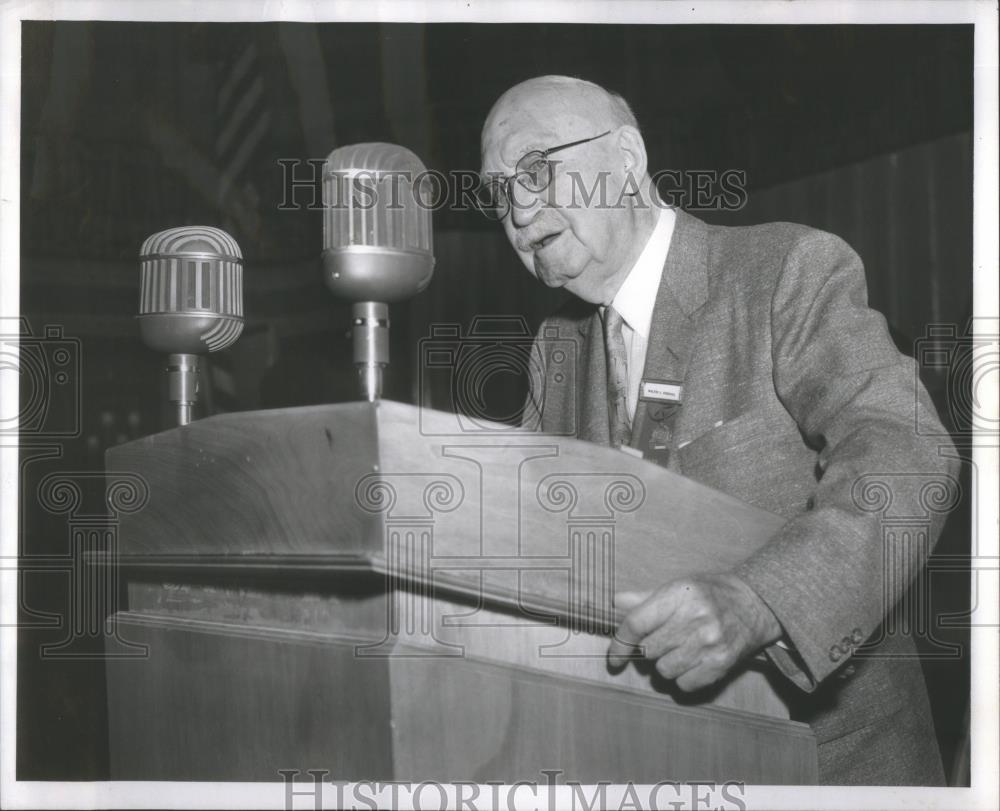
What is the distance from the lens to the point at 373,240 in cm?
114

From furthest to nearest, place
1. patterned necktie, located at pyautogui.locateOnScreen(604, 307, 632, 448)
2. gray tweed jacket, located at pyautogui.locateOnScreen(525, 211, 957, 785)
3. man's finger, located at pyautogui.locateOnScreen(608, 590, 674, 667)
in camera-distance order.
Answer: patterned necktie, located at pyautogui.locateOnScreen(604, 307, 632, 448) < gray tweed jacket, located at pyautogui.locateOnScreen(525, 211, 957, 785) < man's finger, located at pyautogui.locateOnScreen(608, 590, 674, 667)

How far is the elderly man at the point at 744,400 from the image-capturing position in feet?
3.92

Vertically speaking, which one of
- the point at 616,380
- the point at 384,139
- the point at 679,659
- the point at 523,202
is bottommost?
the point at 679,659

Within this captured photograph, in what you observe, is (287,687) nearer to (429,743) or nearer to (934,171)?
(429,743)

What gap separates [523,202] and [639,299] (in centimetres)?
24

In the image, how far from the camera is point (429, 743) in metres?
Result: 1.02

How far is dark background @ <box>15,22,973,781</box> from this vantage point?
64.2 inches

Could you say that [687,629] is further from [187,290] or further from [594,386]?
[187,290]

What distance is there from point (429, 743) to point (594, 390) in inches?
30.3

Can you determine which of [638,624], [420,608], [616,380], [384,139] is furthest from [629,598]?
[384,139]

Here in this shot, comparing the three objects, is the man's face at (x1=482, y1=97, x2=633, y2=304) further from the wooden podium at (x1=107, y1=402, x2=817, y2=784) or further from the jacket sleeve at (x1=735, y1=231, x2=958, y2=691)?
the wooden podium at (x1=107, y1=402, x2=817, y2=784)

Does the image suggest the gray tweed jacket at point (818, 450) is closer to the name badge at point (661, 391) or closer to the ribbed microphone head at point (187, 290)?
the name badge at point (661, 391)

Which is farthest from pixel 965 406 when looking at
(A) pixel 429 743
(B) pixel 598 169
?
(A) pixel 429 743

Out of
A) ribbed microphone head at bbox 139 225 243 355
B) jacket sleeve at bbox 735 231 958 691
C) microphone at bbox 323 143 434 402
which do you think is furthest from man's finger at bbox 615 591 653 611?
ribbed microphone head at bbox 139 225 243 355
